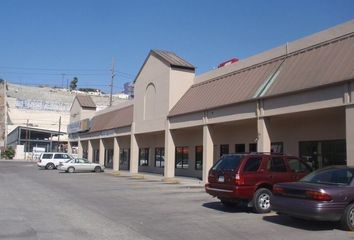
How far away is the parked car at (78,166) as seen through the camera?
43438mm

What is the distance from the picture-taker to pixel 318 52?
19.9m

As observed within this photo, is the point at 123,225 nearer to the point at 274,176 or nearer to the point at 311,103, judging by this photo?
the point at 274,176

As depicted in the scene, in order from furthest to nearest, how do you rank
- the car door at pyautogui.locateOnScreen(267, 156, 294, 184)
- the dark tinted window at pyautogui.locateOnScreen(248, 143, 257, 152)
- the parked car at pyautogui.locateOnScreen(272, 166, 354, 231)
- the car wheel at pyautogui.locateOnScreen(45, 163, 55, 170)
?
the car wheel at pyautogui.locateOnScreen(45, 163, 55, 170) → the dark tinted window at pyautogui.locateOnScreen(248, 143, 257, 152) → the car door at pyautogui.locateOnScreen(267, 156, 294, 184) → the parked car at pyautogui.locateOnScreen(272, 166, 354, 231)

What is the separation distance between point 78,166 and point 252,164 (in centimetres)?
3183

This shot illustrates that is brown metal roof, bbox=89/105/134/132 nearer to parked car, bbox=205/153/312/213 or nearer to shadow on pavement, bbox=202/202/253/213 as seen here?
shadow on pavement, bbox=202/202/253/213

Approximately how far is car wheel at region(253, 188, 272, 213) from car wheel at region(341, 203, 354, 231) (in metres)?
3.37

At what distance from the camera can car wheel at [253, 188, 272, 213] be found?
14102 mm

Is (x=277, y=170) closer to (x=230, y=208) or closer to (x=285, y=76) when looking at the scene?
(x=230, y=208)

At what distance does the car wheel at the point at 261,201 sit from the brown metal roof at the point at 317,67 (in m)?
5.22

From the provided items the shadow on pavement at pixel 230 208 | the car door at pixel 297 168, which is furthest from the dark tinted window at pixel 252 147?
the car door at pixel 297 168

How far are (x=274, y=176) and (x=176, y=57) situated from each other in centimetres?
2175

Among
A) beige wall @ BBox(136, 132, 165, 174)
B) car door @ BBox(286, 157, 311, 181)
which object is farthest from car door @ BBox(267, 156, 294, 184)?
beige wall @ BBox(136, 132, 165, 174)

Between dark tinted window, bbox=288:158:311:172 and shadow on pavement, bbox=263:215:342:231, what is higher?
dark tinted window, bbox=288:158:311:172

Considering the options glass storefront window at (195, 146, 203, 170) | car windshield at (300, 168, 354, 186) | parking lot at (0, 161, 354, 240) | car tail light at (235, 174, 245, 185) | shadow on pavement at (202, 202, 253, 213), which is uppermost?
glass storefront window at (195, 146, 203, 170)
